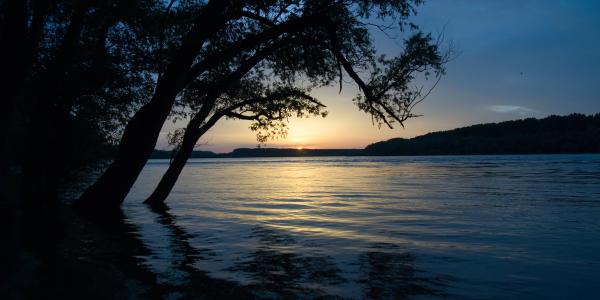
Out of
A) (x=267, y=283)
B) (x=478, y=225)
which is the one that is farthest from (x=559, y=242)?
(x=267, y=283)

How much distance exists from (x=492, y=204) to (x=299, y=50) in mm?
13439

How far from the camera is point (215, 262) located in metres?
10.1

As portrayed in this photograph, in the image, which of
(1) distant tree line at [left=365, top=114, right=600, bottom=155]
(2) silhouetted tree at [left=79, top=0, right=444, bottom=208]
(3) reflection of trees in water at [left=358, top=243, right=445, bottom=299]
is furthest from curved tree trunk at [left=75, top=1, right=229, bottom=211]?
(1) distant tree line at [left=365, top=114, right=600, bottom=155]

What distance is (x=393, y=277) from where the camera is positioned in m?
8.68

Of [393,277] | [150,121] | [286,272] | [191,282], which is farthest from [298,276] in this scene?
[150,121]

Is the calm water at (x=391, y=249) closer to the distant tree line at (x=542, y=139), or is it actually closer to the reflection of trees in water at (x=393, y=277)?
the reflection of trees in water at (x=393, y=277)

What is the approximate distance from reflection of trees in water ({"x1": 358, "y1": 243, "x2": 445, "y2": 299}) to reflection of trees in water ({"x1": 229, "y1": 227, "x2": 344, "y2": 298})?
0.76 metres

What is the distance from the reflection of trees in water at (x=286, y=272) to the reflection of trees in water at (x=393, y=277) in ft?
2.48

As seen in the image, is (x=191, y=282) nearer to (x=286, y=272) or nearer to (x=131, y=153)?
(x=286, y=272)

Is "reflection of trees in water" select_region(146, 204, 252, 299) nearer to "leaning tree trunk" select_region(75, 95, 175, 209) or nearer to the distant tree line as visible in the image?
"leaning tree trunk" select_region(75, 95, 175, 209)

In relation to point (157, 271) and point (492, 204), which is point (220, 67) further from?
point (492, 204)

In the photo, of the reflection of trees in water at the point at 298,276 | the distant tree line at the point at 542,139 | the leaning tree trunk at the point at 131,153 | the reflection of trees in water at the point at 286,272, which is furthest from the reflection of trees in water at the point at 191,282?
the distant tree line at the point at 542,139

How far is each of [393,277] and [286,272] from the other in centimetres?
232

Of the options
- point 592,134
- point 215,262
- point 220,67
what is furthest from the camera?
point 592,134
